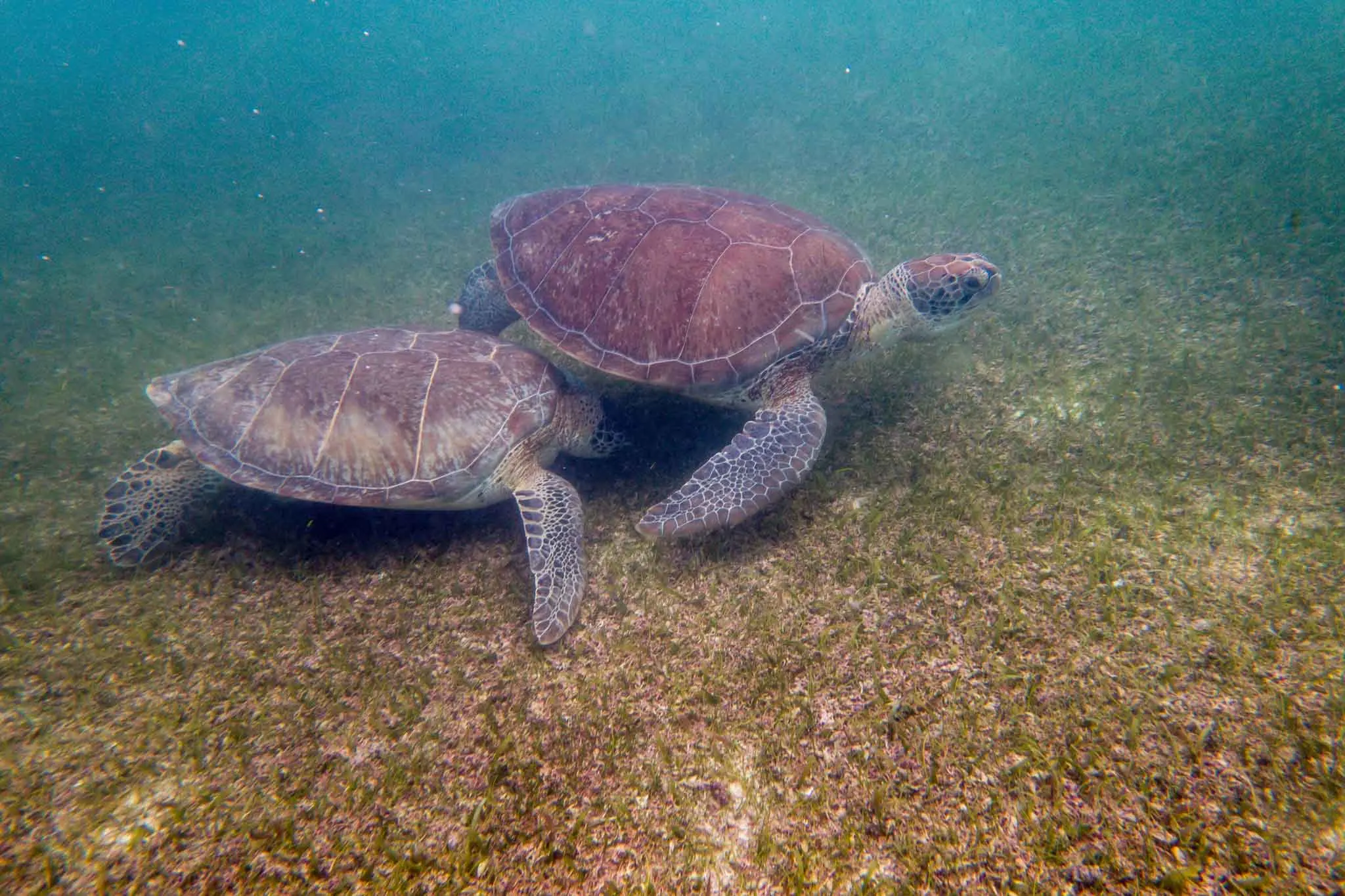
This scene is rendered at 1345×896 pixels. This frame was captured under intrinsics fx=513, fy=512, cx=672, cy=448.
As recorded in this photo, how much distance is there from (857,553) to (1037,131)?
1025 cm

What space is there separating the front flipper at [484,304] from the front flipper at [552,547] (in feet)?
7.62

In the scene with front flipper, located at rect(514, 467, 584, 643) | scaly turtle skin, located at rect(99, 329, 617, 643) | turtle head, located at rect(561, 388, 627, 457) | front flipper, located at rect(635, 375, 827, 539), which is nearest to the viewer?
front flipper, located at rect(514, 467, 584, 643)

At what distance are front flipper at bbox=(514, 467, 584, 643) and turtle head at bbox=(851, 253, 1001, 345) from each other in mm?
2519

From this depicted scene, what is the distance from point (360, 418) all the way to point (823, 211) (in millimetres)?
7289

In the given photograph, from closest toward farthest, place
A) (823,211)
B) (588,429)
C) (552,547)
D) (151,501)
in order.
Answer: (552,547), (151,501), (588,429), (823,211)

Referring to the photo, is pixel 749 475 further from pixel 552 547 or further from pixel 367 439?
pixel 367 439

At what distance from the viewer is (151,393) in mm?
3537

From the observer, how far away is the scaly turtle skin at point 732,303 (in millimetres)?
3576

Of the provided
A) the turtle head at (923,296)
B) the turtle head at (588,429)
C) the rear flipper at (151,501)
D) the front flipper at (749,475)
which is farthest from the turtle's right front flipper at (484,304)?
the turtle head at (923,296)

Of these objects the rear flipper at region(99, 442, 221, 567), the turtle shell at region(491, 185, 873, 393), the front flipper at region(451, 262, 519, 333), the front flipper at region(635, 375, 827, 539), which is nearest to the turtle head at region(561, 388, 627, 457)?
the turtle shell at region(491, 185, 873, 393)

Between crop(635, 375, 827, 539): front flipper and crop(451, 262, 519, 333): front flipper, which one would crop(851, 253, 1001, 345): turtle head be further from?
crop(451, 262, 519, 333): front flipper

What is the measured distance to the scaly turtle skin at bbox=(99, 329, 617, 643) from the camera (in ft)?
10.5

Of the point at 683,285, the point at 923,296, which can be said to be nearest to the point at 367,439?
the point at 683,285

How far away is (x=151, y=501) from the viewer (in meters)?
3.36
